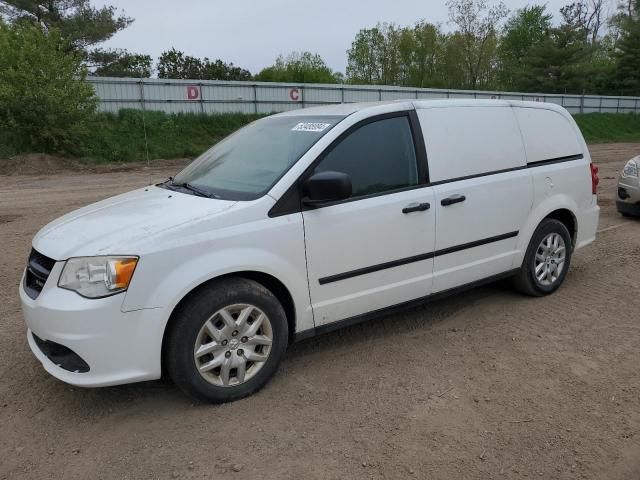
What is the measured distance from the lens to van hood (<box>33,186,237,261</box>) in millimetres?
2893

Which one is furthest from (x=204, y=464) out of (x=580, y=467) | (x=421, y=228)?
(x=421, y=228)

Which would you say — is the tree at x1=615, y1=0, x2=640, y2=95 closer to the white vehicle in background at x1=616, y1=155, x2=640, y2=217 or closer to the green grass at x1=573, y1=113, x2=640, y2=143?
the green grass at x1=573, y1=113, x2=640, y2=143

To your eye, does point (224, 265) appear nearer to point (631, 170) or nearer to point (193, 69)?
point (631, 170)

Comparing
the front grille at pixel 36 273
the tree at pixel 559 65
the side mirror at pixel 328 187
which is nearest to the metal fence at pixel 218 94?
the tree at pixel 559 65

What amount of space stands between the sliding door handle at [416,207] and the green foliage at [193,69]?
50224 mm

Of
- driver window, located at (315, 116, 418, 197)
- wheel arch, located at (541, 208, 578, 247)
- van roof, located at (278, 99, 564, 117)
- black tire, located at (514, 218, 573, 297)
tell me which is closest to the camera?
driver window, located at (315, 116, 418, 197)

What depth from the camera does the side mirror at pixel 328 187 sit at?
10.5 feet

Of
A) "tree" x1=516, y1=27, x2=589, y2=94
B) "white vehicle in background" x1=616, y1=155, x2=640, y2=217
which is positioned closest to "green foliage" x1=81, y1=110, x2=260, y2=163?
"white vehicle in background" x1=616, y1=155, x2=640, y2=217

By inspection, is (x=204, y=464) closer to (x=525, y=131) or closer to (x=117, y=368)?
(x=117, y=368)

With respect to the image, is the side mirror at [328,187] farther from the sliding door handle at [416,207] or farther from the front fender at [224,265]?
the sliding door handle at [416,207]

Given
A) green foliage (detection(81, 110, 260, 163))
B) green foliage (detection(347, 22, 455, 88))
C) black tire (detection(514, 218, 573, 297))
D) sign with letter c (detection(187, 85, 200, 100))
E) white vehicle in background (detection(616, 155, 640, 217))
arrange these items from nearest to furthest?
1. black tire (detection(514, 218, 573, 297))
2. white vehicle in background (detection(616, 155, 640, 217))
3. green foliage (detection(81, 110, 260, 163))
4. sign with letter c (detection(187, 85, 200, 100))
5. green foliage (detection(347, 22, 455, 88))

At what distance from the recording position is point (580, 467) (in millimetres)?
2584

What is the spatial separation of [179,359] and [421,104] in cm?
250

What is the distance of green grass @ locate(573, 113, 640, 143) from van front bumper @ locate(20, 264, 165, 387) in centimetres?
3626
